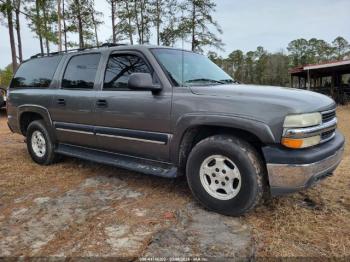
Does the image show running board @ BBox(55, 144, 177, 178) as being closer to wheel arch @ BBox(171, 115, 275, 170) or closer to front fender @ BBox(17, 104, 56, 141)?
wheel arch @ BBox(171, 115, 275, 170)

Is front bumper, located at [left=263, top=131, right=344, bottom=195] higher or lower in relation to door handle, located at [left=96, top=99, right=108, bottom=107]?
lower

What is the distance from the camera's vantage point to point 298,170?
9.88 feet

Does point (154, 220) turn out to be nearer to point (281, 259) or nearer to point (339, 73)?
point (281, 259)

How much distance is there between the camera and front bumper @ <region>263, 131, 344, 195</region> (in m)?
3.02

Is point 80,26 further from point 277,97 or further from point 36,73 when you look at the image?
point 277,97

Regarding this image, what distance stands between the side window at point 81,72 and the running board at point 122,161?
946 millimetres

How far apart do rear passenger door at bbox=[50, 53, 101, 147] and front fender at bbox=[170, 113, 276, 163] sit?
145 centimetres

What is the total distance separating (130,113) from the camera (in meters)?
4.04

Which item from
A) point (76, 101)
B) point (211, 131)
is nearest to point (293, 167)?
point (211, 131)

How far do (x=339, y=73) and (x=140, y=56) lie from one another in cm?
2335

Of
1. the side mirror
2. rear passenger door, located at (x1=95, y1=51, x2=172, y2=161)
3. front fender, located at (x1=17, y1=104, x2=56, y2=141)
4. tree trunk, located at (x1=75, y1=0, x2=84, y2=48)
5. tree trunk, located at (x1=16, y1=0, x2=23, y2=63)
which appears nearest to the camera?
the side mirror

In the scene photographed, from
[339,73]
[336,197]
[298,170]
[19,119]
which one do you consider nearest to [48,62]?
[19,119]

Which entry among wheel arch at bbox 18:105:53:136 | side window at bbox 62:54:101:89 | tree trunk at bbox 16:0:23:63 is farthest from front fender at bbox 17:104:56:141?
tree trunk at bbox 16:0:23:63

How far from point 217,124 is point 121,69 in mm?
1667
